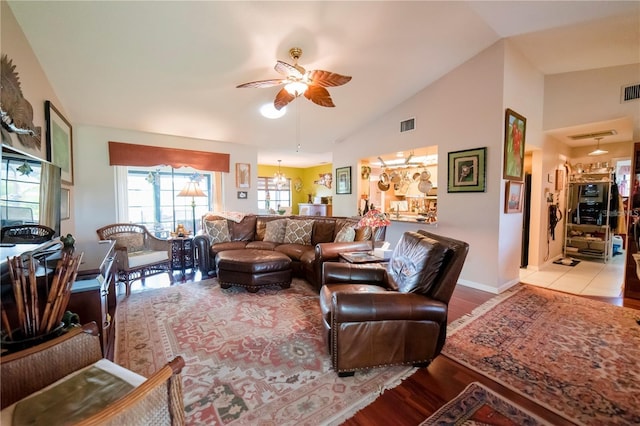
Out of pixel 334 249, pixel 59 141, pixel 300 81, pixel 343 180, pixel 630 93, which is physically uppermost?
pixel 630 93

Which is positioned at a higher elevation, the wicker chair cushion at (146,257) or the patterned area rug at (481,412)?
the wicker chair cushion at (146,257)

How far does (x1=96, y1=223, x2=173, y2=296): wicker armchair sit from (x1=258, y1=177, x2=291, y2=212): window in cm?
539

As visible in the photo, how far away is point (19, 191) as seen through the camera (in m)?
1.73

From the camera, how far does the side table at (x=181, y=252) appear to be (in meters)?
4.20

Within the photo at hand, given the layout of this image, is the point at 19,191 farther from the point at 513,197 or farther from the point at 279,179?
the point at 279,179

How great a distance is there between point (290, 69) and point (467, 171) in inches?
112

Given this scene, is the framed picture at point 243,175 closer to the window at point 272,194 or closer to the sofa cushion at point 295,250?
the sofa cushion at point 295,250

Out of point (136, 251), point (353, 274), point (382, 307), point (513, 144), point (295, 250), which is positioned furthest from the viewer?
point (295, 250)

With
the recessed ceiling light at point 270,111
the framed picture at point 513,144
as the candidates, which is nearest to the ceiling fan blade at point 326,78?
the recessed ceiling light at point 270,111

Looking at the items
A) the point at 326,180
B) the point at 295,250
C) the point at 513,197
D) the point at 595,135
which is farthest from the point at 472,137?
the point at 326,180

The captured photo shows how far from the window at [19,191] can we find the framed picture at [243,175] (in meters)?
3.66

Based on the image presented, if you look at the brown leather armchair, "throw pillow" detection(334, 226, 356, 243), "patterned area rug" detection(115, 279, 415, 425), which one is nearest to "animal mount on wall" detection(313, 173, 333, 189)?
"throw pillow" detection(334, 226, 356, 243)

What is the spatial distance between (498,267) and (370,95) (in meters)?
3.27

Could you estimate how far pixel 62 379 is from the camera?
3.41 feet
